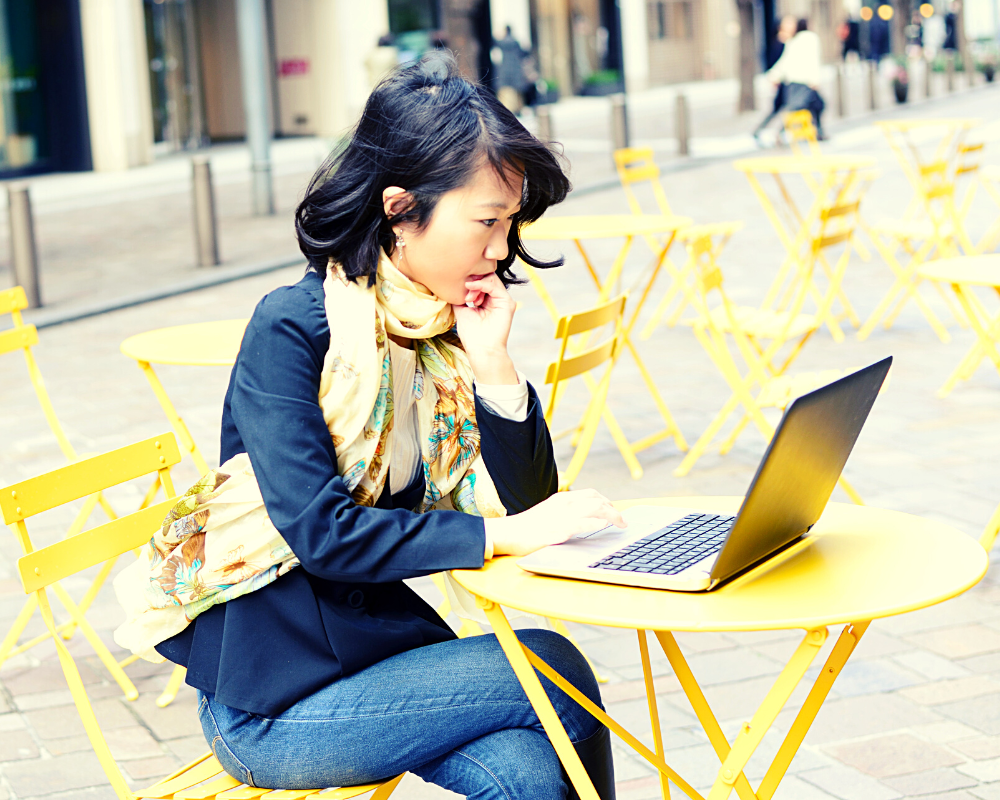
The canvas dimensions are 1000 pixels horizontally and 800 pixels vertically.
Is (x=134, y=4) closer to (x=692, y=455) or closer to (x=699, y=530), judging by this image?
(x=692, y=455)

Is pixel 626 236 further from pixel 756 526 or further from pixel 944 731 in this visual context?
pixel 756 526

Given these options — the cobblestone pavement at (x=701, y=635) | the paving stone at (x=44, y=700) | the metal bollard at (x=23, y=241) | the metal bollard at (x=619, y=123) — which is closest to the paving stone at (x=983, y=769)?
the cobblestone pavement at (x=701, y=635)

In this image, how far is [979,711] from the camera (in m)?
2.90

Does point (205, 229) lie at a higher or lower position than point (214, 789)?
higher

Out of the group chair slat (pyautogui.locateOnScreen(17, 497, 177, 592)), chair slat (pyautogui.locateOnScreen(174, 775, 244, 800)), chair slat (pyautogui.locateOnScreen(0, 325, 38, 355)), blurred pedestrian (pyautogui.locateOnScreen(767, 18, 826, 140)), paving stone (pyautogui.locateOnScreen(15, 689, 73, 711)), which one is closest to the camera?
chair slat (pyautogui.locateOnScreen(174, 775, 244, 800))

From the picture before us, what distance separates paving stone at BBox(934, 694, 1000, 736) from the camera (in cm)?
283

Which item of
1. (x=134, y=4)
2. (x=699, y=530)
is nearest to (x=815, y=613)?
(x=699, y=530)

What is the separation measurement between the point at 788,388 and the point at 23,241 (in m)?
5.98

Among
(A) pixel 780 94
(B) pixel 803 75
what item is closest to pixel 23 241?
(B) pixel 803 75

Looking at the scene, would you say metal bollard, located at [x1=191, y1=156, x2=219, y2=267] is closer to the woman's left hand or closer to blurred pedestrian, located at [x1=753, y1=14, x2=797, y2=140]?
the woman's left hand

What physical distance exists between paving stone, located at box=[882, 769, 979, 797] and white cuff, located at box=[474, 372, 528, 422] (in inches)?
48.9

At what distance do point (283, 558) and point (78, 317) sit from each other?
7.32 m

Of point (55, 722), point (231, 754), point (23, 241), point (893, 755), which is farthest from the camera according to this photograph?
point (23, 241)

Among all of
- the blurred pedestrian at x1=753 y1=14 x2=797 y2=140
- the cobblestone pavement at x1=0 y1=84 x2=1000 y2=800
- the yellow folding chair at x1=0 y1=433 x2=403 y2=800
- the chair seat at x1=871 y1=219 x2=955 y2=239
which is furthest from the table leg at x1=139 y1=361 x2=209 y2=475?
the blurred pedestrian at x1=753 y1=14 x2=797 y2=140
